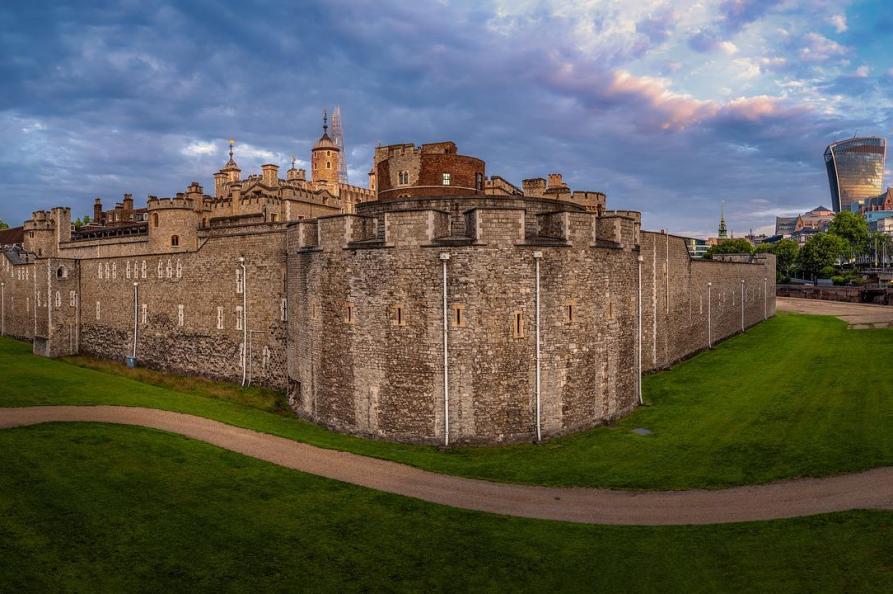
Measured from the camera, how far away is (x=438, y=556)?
13.8 m

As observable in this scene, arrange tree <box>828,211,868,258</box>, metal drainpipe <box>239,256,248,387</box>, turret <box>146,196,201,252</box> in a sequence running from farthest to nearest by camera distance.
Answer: tree <box>828,211,868,258</box> < turret <box>146,196,201,252</box> < metal drainpipe <box>239,256,248,387</box>

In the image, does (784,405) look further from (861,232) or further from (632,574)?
(861,232)

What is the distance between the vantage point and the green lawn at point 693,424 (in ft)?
64.0

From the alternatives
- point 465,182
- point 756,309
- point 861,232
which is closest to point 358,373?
point 465,182

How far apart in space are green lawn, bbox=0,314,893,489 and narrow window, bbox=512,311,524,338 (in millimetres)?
4456

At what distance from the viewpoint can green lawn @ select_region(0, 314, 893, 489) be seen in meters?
19.5

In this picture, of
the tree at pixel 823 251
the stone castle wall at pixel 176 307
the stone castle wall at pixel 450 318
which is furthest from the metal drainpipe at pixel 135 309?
the tree at pixel 823 251

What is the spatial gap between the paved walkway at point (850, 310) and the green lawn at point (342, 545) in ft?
157

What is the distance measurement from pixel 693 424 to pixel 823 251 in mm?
105149

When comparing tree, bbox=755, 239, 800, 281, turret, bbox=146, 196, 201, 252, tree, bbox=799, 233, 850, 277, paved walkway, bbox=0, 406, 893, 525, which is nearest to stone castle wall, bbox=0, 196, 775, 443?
paved walkway, bbox=0, 406, 893, 525

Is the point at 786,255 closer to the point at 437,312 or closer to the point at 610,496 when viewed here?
the point at 437,312

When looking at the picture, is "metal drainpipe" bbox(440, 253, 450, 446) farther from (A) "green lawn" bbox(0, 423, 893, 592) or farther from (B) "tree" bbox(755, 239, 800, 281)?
(B) "tree" bbox(755, 239, 800, 281)

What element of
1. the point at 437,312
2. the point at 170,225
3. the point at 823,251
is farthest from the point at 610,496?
the point at 823,251

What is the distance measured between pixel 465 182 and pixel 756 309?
159 feet
